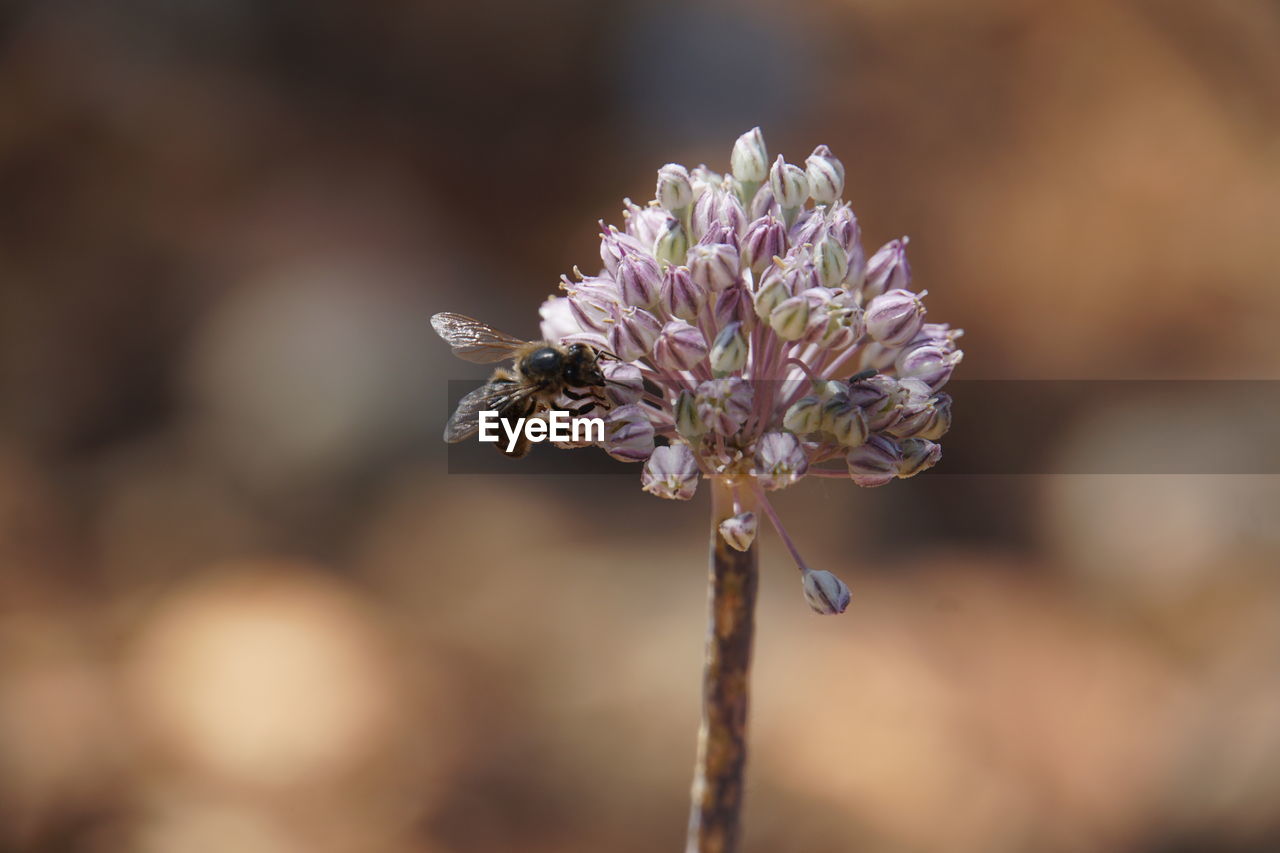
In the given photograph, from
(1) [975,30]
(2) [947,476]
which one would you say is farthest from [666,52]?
(2) [947,476]

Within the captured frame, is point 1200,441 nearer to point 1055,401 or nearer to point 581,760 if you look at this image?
point 1055,401

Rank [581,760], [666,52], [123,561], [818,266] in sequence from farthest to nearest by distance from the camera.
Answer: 1. [666,52]
2. [123,561]
3. [581,760]
4. [818,266]

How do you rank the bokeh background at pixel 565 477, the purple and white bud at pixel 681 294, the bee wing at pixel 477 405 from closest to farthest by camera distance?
the purple and white bud at pixel 681 294 → the bee wing at pixel 477 405 → the bokeh background at pixel 565 477

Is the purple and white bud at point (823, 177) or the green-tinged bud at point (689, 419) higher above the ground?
the purple and white bud at point (823, 177)

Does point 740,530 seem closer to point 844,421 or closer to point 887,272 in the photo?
point 844,421

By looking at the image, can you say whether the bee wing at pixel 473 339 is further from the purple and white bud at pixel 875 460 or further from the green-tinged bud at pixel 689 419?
the purple and white bud at pixel 875 460

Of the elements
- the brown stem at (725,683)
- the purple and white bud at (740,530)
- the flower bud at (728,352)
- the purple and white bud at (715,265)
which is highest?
the purple and white bud at (715,265)

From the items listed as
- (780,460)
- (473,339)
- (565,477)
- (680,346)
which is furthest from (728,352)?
(565,477)

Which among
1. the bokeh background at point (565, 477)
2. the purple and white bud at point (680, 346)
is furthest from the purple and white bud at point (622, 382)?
the bokeh background at point (565, 477)

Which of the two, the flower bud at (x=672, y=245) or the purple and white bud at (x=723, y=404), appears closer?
the purple and white bud at (x=723, y=404)
